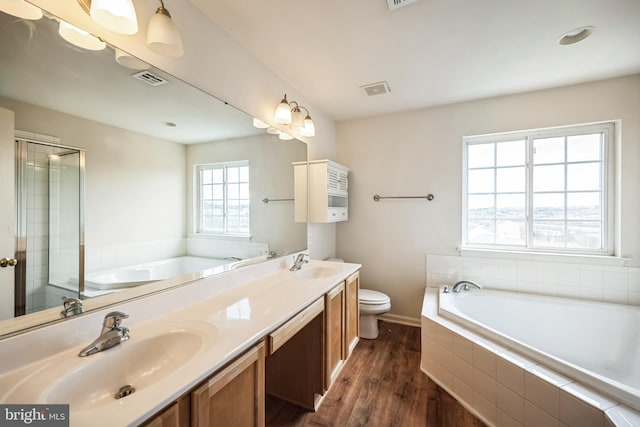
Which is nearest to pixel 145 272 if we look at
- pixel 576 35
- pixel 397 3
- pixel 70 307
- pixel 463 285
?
pixel 70 307

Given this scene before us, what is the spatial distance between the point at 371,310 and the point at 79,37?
8.62 ft

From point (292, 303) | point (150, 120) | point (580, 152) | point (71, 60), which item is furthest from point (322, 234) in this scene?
A: point (580, 152)

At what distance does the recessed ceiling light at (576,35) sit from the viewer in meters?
1.60

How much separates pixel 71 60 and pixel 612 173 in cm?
378

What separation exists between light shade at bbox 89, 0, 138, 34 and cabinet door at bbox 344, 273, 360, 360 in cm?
186

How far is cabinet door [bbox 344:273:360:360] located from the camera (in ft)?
6.58

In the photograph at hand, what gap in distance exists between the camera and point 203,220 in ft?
4.88

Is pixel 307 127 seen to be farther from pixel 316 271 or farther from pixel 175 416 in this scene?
pixel 175 416

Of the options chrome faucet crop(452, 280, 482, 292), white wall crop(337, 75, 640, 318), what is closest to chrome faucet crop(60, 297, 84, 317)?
white wall crop(337, 75, 640, 318)

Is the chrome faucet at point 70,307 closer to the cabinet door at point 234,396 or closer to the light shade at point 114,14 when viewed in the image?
the cabinet door at point 234,396

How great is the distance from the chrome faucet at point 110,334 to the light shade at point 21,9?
1.01 metres

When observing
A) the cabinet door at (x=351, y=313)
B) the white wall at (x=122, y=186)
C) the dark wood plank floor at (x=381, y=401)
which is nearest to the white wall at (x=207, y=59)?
the white wall at (x=122, y=186)

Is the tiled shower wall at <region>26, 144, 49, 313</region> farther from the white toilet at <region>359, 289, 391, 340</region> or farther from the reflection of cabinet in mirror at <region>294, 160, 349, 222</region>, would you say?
the white toilet at <region>359, 289, 391, 340</region>

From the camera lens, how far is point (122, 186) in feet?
3.66
